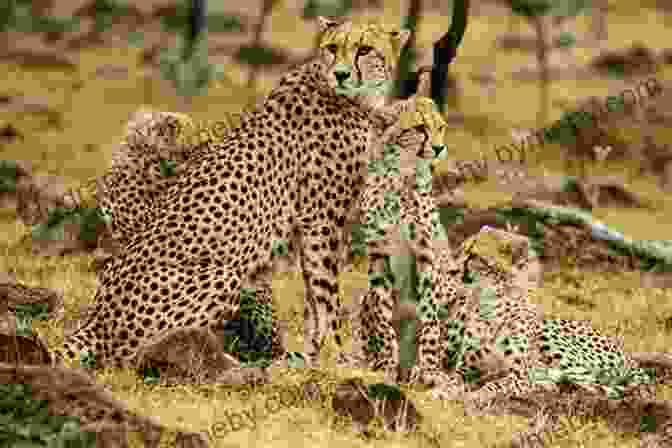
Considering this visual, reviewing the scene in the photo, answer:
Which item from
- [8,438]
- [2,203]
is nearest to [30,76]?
[2,203]

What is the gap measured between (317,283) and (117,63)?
68.9ft

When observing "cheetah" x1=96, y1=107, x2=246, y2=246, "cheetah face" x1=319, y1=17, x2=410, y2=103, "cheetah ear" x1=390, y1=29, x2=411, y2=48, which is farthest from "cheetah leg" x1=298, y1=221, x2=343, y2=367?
"cheetah" x1=96, y1=107, x2=246, y2=246

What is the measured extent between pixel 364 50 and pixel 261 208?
1016 millimetres

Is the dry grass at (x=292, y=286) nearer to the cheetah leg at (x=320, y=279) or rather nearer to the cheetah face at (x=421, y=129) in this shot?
the cheetah leg at (x=320, y=279)

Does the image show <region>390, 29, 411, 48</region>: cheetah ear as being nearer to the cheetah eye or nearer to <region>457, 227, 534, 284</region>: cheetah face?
the cheetah eye

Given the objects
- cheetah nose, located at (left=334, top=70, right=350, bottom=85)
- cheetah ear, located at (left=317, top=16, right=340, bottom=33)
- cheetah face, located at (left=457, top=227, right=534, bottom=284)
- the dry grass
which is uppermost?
cheetah ear, located at (left=317, top=16, right=340, bottom=33)

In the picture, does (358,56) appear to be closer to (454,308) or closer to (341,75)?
(341,75)

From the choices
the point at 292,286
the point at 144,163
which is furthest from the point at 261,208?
the point at 292,286

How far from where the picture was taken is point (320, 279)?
7.16 m

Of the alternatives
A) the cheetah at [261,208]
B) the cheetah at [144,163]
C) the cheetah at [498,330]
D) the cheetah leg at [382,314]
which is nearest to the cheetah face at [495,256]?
the cheetah at [498,330]

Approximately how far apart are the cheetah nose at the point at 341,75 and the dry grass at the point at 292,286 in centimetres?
154

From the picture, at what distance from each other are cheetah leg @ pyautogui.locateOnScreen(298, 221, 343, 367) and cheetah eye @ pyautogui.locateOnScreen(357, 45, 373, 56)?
0.95m

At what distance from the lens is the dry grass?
20.4 ft

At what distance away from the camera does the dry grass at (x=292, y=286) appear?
20.4ft
